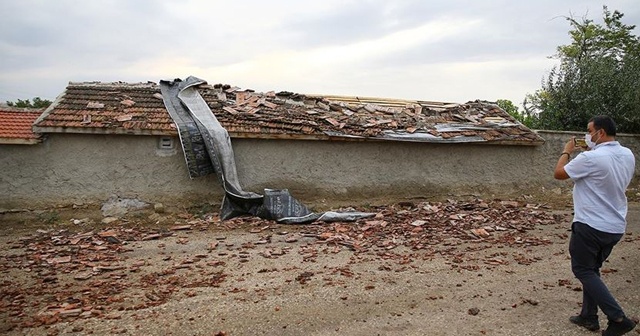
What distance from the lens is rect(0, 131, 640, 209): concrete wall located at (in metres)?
9.70

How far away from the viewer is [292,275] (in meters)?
6.35

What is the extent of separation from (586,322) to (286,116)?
853cm

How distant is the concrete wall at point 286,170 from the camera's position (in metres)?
9.70

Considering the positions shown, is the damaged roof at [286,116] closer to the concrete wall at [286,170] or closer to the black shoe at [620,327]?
the concrete wall at [286,170]

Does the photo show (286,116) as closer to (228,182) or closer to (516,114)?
(228,182)

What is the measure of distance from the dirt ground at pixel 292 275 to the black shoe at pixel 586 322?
0.28 feet

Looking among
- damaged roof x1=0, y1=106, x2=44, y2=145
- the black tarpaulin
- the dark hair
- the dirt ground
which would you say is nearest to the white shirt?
the dark hair

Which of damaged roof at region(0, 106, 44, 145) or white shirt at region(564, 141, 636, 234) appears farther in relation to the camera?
damaged roof at region(0, 106, 44, 145)

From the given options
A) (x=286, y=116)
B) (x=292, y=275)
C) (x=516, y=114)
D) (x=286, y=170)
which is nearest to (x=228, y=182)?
(x=286, y=170)

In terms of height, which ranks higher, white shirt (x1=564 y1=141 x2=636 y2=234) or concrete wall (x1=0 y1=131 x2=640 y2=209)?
white shirt (x1=564 y1=141 x2=636 y2=234)

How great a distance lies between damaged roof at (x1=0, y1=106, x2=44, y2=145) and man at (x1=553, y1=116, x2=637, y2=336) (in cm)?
978

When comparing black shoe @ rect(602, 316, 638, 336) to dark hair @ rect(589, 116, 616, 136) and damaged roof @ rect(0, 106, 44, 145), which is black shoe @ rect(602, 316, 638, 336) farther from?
damaged roof @ rect(0, 106, 44, 145)

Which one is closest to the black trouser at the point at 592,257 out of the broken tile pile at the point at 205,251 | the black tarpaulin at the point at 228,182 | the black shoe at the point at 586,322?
the black shoe at the point at 586,322

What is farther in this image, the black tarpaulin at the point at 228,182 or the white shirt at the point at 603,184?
the black tarpaulin at the point at 228,182
